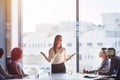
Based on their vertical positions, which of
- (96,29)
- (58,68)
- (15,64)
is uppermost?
(96,29)

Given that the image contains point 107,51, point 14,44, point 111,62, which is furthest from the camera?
point 14,44

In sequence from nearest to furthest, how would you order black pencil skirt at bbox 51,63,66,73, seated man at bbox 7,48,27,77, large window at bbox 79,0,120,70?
seated man at bbox 7,48,27,77, black pencil skirt at bbox 51,63,66,73, large window at bbox 79,0,120,70

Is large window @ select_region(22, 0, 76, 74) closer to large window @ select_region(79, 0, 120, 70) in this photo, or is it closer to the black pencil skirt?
large window @ select_region(79, 0, 120, 70)

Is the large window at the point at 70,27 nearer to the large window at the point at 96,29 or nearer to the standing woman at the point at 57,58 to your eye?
the large window at the point at 96,29

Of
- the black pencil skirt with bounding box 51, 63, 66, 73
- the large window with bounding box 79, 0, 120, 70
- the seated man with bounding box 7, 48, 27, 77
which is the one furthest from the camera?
the large window with bounding box 79, 0, 120, 70

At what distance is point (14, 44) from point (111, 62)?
9.44ft

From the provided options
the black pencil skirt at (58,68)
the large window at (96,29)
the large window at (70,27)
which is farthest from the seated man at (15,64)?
the large window at (96,29)

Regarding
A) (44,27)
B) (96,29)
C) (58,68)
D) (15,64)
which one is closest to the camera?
(15,64)

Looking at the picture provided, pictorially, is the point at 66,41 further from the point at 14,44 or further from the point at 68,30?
the point at 14,44

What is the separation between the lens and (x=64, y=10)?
758 cm

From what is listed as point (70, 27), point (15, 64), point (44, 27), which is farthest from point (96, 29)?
point (15, 64)

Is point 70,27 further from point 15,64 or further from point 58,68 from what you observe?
point 15,64

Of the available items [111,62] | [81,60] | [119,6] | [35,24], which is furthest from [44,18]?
[111,62]

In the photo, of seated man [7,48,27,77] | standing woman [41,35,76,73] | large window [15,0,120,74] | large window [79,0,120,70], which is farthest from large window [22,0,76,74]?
seated man [7,48,27,77]
